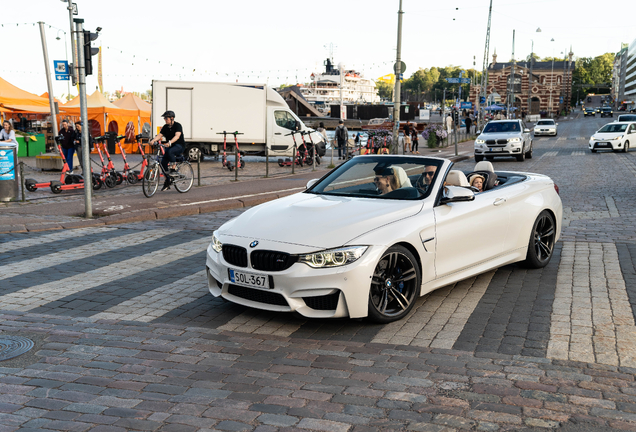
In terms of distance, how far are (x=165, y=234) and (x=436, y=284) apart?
18.8 ft

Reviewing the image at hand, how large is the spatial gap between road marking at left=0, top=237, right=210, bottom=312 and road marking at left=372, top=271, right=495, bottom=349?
3367mm

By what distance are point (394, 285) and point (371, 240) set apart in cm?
51

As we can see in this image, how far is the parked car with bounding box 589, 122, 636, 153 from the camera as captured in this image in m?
32.2

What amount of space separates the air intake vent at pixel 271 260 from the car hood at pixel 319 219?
131 millimetres

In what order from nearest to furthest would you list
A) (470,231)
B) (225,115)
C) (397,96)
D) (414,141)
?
1. (470,231)
2. (225,115)
3. (397,96)
4. (414,141)

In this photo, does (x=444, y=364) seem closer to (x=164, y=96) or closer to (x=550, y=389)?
(x=550, y=389)

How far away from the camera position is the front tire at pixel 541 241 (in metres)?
7.20

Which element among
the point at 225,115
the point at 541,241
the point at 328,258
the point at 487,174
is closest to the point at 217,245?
the point at 328,258

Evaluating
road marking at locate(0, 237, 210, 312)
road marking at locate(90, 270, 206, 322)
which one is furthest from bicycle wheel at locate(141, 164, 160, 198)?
road marking at locate(90, 270, 206, 322)

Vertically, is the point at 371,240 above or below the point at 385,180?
below

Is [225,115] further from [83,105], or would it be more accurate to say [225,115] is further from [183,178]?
[83,105]

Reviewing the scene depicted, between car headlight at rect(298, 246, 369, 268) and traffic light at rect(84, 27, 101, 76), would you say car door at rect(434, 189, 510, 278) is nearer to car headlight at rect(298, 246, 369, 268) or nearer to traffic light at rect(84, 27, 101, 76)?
car headlight at rect(298, 246, 369, 268)

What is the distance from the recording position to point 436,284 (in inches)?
229

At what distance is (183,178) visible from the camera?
15.5 meters
